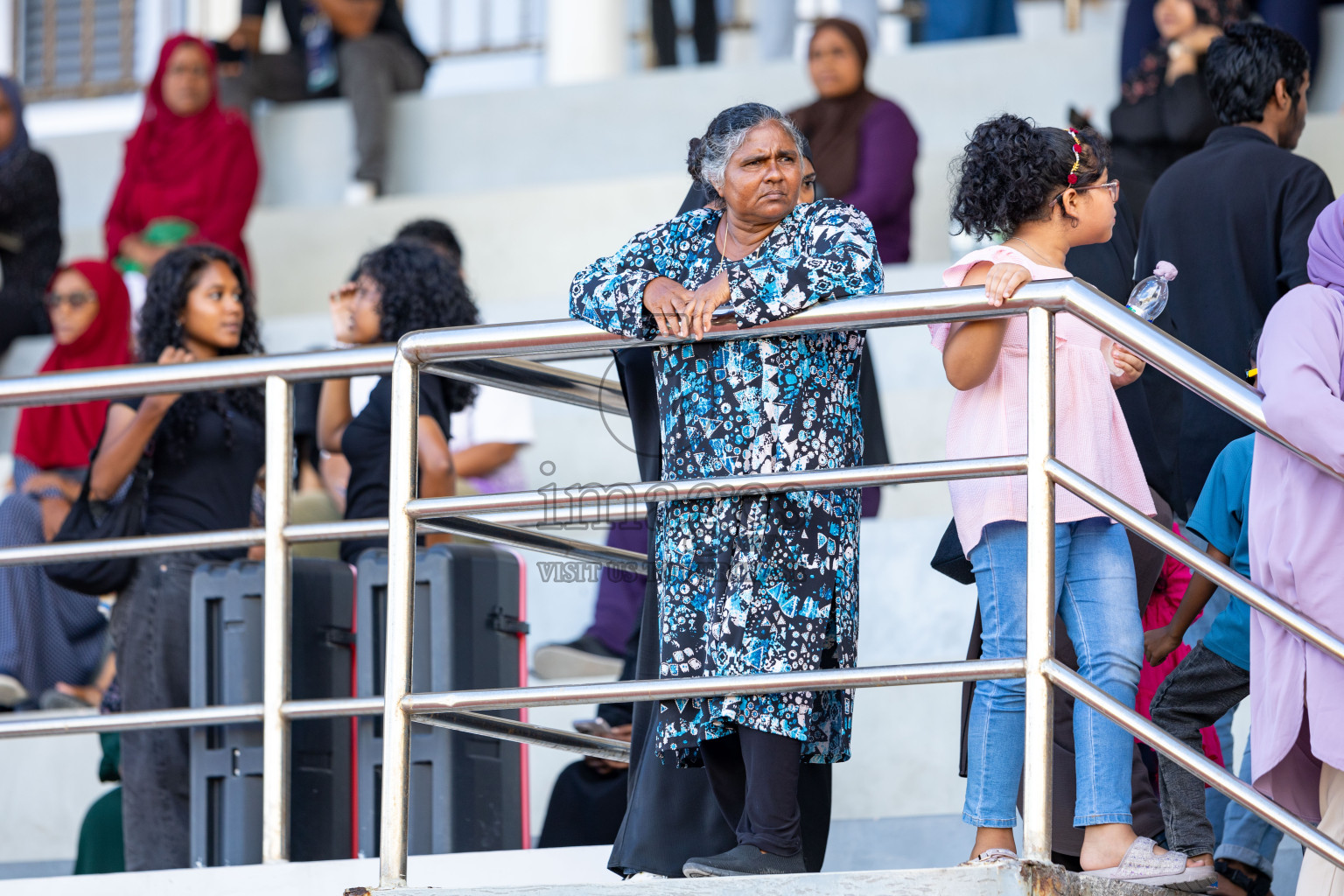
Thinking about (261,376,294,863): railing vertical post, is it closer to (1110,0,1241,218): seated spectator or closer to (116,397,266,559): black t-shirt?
(116,397,266,559): black t-shirt

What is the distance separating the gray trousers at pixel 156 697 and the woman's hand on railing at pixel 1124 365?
6.67ft

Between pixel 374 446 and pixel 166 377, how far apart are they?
0.90 m

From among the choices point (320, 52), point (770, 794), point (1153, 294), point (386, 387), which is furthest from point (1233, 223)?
point (320, 52)

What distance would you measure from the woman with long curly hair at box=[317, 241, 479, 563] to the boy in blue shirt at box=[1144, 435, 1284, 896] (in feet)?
5.43

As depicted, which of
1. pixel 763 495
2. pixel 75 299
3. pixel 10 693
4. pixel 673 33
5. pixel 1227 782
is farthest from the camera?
pixel 673 33

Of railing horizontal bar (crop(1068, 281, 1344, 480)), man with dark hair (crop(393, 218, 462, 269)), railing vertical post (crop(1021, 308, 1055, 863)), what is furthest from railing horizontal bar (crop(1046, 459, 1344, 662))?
man with dark hair (crop(393, 218, 462, 269))

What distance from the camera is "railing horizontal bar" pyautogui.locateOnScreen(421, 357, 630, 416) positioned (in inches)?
133

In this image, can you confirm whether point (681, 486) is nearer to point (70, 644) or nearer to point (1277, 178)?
point (1277, 178)

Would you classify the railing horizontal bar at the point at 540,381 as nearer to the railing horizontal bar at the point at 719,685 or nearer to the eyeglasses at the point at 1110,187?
the railing horizontal bar at the point at 719,685

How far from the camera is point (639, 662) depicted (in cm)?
337

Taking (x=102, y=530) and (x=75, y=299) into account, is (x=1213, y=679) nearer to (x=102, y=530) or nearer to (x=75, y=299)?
(x=102, y=530)

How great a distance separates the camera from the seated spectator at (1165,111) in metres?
5.92

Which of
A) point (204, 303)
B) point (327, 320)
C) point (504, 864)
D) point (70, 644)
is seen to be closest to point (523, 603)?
point (504, 864)

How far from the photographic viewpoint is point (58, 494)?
6.12m
